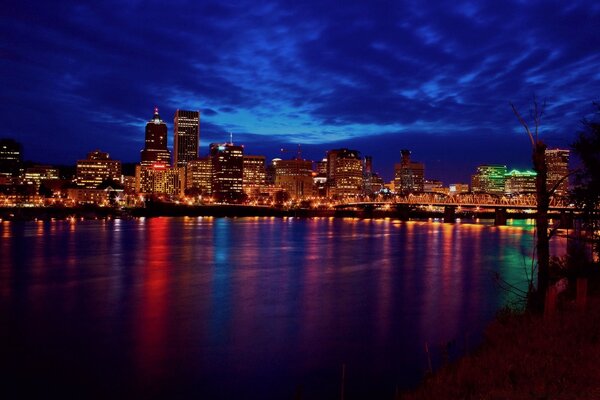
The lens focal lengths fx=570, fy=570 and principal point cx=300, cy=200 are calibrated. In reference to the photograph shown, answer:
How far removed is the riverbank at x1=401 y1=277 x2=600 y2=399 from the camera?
8.91 metres

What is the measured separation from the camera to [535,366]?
10.2m

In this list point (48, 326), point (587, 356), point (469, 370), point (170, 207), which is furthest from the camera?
point (170, 207)

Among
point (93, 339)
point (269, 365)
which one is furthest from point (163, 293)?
point (269, 365)

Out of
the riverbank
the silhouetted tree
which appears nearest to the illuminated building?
the silhouetted tree

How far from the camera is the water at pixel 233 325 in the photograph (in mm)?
14961

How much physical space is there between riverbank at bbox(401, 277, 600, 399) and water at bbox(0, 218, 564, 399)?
2.17 m

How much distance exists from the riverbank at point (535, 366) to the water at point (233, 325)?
2172mm

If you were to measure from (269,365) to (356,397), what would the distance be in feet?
11.1

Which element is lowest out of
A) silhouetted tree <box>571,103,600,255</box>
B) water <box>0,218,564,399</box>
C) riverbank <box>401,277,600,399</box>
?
water <box>0,218,564,399</box>

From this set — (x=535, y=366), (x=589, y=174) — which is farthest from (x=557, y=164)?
(x=535, y=366)

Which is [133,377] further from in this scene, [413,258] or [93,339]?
[413,258]

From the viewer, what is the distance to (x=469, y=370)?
36.3 feet

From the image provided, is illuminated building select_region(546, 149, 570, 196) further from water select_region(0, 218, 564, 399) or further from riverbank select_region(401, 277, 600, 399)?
riverbank select_region(401, 277, 600, 399)

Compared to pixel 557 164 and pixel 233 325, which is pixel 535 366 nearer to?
pixel 233 325
